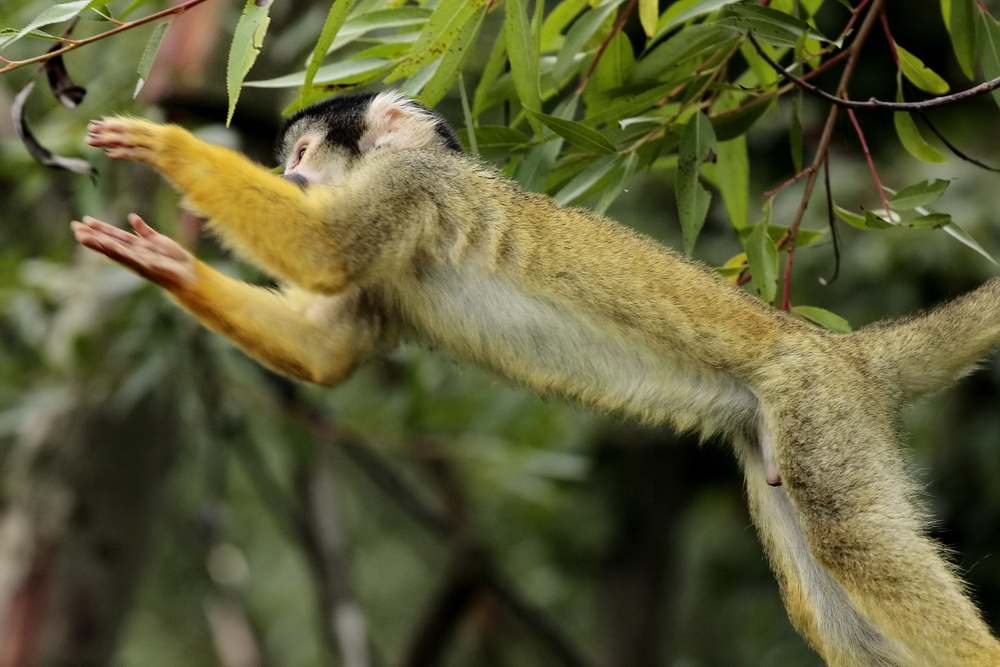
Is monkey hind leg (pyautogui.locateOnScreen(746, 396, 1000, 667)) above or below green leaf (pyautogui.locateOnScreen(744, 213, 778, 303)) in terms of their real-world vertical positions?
below

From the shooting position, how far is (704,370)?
9.76 ft

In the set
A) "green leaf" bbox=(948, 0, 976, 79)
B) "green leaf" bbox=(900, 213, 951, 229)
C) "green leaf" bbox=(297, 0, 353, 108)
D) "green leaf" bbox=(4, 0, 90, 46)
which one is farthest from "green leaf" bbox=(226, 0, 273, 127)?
"green leaf" bbox=(948, 0, 976, 79)

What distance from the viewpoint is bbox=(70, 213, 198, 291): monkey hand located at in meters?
2.54

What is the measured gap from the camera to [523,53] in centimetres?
270

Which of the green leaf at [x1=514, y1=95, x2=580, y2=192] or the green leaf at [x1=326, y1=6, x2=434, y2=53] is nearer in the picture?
the green leaf at [x1=326, y1=6, x2=434, y2=53]

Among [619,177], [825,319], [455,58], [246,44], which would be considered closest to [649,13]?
A: [619,177]

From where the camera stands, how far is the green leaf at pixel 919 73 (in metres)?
3.14

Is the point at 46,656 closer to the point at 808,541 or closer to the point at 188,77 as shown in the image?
the point at 188,77

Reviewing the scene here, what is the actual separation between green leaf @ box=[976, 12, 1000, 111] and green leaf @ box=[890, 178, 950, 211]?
284 mm

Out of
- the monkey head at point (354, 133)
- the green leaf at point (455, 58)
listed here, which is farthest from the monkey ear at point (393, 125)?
the green leaf at point (455, 58)

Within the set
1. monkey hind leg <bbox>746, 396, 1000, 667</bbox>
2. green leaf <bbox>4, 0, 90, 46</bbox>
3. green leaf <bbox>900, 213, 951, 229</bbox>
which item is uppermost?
green leaf <bbox>4, 0, 90, 46</bbox>

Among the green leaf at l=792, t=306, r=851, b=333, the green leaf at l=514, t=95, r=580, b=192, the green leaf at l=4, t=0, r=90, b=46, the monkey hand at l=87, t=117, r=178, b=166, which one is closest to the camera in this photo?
the green leaf at l=4, t=0, r=90, b=46

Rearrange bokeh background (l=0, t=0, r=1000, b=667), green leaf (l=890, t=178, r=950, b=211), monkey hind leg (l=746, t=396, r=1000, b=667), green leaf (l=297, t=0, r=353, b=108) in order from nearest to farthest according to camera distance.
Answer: green leaf (l=297, t=0, r=353, b=108) → monkey hind leg (l=746, t=396, r=1000, b=667) → green leaf (l=890, t=178, r=950, b=211) → bokeh background (l=0, t=0, r=1000, b=667)

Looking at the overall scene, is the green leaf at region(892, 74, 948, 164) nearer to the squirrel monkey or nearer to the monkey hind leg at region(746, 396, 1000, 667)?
the squirrel monkey
